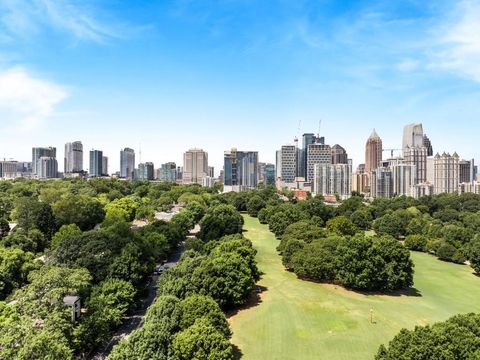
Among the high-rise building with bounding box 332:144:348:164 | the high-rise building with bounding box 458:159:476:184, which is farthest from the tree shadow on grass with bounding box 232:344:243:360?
the high-rise building with bounding box 332:144:348:164

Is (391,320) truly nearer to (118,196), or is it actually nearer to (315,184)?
(118,196)

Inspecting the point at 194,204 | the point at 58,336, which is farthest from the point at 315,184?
the point at 58,336

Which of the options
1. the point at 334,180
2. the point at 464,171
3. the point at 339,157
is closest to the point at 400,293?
the point at 334,180

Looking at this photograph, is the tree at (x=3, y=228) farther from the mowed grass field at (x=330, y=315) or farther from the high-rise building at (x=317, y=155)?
the high-rise building at (x=317, y=155)

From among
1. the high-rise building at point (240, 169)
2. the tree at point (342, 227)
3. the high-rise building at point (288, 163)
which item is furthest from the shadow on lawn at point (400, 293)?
the high-rise building at point (288, 163)

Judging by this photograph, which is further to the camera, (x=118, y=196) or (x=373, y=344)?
(x=118, y=196)
